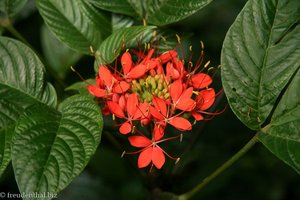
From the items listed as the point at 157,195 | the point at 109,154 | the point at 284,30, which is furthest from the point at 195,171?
the point at 284,30

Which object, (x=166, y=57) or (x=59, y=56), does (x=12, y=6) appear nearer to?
(x=59, y=56)

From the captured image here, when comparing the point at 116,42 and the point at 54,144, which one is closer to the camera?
the point at 54,144

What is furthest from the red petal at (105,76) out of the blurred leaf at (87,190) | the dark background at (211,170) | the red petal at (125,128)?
the blurred leaf at (87,190)

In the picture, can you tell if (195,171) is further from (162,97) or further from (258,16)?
(258,16)

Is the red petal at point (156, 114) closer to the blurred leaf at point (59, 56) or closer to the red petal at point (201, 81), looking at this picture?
the red petal at point (201, 81)

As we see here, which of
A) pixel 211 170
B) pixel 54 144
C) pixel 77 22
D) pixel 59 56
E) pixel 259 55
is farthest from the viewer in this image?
pixel 211 170

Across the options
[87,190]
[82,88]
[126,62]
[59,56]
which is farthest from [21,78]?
[87,190]

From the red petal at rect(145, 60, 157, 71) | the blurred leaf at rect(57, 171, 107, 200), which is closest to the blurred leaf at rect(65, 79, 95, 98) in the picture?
the red petal at rect(145, 60, 157, 71)
